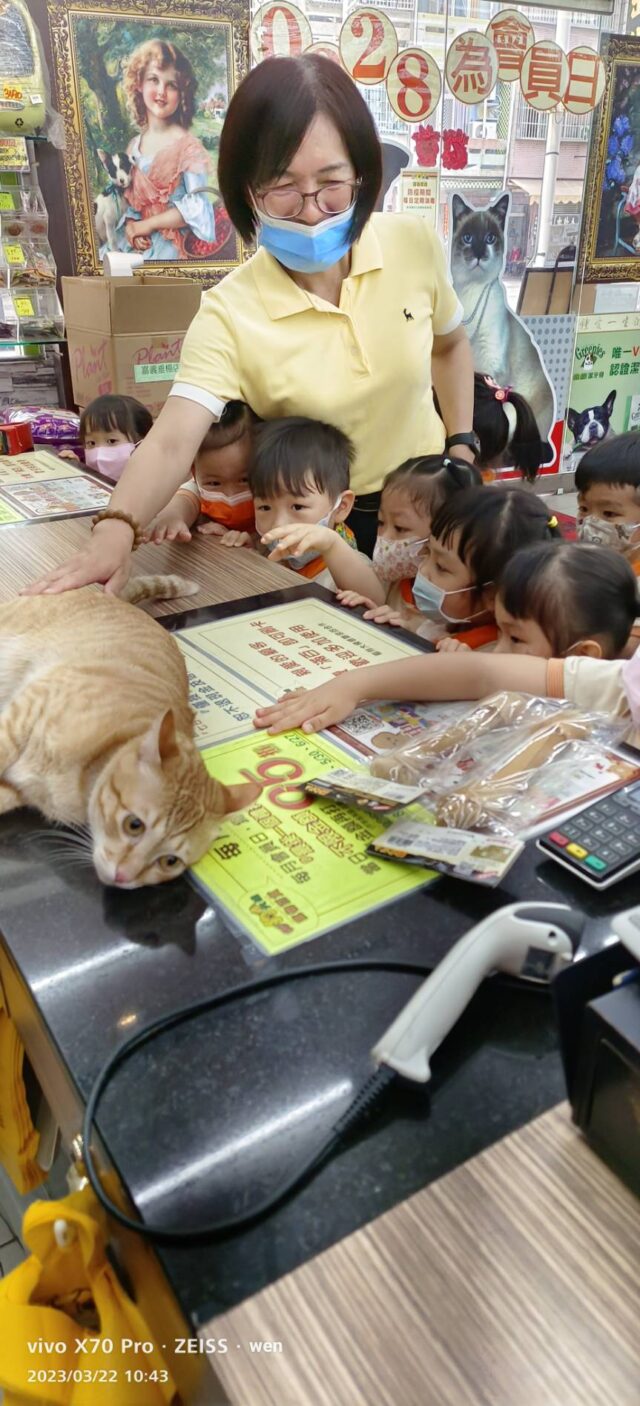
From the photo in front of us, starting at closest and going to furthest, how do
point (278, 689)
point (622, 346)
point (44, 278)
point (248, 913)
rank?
1. point (248, 913)
2. point (278, 689)
3. point (44, 278)
4. point (622, 346)

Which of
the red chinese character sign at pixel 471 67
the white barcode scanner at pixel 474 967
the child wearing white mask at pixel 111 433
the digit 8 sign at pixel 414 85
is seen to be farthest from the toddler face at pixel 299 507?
the red chinese character sign at pixel 471 67

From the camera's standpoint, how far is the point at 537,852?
83 centimetres

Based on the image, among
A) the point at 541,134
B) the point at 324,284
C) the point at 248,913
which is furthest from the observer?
the point at 541,134

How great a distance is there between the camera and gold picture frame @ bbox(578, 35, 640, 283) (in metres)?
3.70

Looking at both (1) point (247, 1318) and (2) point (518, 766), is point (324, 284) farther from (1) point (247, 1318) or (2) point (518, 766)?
(1) point (247, 1318)

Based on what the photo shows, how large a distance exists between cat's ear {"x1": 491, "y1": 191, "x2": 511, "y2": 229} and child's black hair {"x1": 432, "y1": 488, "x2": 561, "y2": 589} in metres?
2.67

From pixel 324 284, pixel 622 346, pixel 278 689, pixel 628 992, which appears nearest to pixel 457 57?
pixel 622 346

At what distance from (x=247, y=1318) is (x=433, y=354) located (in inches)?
84.0

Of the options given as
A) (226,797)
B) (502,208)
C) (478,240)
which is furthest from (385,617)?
(502,208)

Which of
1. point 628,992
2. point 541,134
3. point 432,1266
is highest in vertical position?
point 541,134

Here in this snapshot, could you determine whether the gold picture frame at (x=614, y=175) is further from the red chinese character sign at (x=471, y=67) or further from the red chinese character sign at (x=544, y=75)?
the red chinese character sign at (x=471, y=67)

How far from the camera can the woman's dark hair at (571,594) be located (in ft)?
4.22

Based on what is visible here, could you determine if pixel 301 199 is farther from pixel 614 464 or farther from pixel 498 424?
pixel 498 424

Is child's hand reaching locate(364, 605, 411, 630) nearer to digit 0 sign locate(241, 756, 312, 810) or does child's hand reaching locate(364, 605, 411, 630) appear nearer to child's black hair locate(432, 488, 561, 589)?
child's black hair locate(432, 488, 561, 589)
